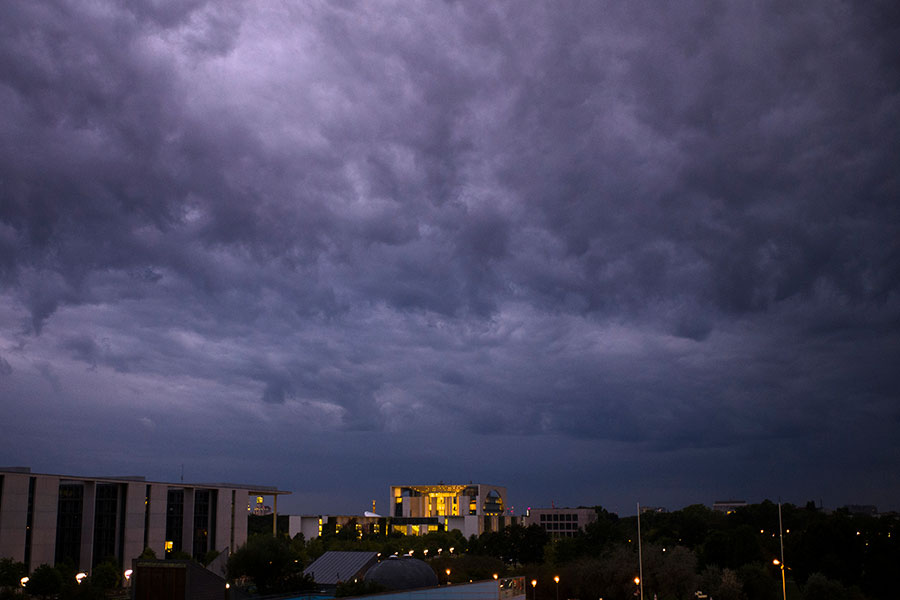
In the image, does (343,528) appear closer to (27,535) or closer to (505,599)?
(27,535)

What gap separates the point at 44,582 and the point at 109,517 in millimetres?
21336

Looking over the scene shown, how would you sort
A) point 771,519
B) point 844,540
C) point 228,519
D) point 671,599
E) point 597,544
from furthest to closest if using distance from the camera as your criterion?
point 771,519, point 597,544, point 228,519, point 844,540, point 671,599

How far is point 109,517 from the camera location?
287 feet

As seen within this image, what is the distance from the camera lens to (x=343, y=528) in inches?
7672

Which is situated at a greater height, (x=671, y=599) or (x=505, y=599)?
(x=505, y=599)

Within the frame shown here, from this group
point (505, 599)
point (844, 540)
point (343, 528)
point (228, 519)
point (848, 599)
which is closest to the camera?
point (505, 599)

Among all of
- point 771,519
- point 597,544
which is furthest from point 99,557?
point 771,519

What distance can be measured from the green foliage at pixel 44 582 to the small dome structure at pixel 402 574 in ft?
90.0

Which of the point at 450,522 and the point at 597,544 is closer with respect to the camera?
the point at 597,544

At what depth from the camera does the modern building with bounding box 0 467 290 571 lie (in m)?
73.9

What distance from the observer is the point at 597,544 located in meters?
120

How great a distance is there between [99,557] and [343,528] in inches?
4521

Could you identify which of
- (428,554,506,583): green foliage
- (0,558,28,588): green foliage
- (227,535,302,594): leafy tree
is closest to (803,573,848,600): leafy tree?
(428,554,506,583): green foliage

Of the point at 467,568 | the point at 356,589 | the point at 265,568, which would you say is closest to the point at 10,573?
the point at 265,568
